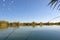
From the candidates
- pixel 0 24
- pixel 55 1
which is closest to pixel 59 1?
pixel 55 1

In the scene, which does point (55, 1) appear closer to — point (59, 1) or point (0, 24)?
point (59, 1)

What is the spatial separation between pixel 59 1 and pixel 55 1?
0.04 m

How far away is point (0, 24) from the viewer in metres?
66.3

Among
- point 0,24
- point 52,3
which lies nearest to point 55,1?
point 52,3

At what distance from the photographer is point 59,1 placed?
158cm

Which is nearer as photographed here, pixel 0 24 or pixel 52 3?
pixel 52 3

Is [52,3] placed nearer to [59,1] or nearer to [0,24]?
[59,1]

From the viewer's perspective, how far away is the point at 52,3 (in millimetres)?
1571

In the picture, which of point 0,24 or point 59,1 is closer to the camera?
point 59,1

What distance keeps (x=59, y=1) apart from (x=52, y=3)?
0.24ft

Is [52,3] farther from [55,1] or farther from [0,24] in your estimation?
Answer: [0,24]

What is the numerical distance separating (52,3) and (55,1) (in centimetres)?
4

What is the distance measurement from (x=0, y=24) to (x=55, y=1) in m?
66.0
